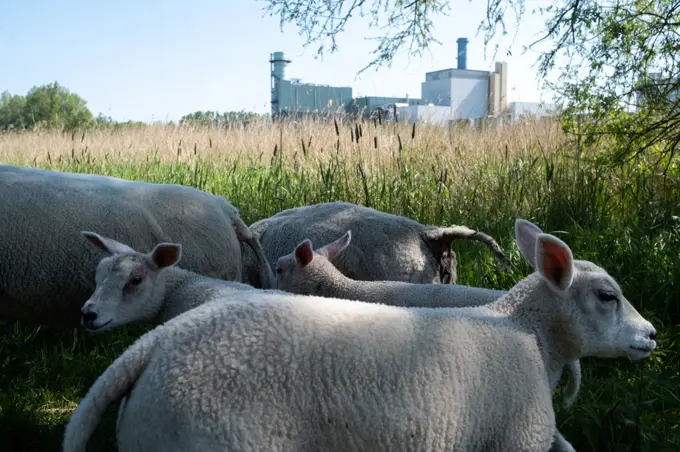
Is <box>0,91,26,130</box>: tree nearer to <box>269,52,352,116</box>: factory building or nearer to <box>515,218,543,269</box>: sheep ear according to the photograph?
<box>269,52,352,116</box>: factory building

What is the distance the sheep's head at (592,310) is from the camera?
8.85 ft

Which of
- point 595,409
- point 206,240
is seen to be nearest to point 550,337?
point 595,409

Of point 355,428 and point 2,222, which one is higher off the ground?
point 2,222

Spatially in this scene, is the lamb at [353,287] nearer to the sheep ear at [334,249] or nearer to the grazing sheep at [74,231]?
the sheep ear at [334,249]

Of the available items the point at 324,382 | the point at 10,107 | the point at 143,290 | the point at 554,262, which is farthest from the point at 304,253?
the point at 10,107

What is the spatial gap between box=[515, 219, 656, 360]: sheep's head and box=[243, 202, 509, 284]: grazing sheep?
1.97 meters

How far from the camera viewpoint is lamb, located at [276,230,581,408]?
11.9 feet

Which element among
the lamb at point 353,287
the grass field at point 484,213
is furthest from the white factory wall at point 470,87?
the lamb at point 353,287

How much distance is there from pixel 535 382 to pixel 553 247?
53 centimetres

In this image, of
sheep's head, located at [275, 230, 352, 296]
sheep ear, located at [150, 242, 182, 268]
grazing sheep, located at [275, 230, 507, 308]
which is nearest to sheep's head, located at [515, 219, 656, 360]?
grazing sheep, located at [275, 230, 507, 308]

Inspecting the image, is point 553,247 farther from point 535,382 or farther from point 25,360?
point 25,360

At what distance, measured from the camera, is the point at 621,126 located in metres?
6.71

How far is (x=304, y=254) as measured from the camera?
4.05 m

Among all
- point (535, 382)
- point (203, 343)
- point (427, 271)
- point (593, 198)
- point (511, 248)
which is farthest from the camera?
point (593, 198)
